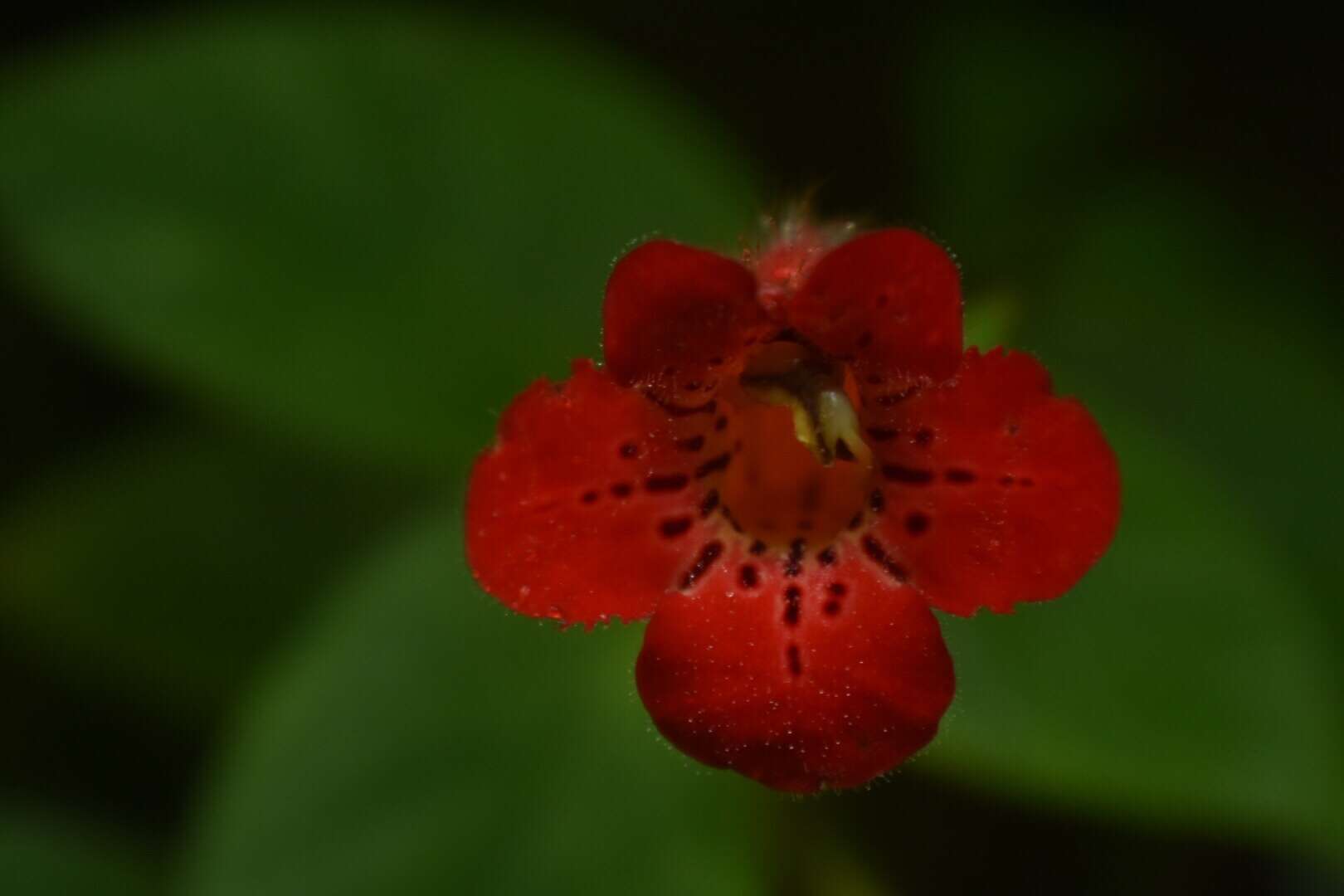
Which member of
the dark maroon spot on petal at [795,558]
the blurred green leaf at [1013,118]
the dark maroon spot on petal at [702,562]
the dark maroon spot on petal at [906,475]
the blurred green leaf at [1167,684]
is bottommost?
the dark maroon spot on petal at [702,562]

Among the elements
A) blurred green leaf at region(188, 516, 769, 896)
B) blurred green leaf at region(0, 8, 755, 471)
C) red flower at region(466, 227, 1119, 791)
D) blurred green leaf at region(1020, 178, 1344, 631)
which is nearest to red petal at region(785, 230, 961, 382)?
red flower at region(466, 227, 1119, 791)

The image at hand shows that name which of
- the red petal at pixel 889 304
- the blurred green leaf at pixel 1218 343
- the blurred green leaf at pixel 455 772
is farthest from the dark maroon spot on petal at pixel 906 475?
the blurred green leaf at pixel 1218 343

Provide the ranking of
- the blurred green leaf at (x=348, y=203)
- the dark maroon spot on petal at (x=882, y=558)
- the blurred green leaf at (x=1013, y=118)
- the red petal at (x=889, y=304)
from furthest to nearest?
the blurred green leaf at (x=1013, y=118) < the blurred green leaf at (x=348, y=203) < the dark maroon spot on petal at (x=882, y=558) < the red petal at (x=889, y=304)

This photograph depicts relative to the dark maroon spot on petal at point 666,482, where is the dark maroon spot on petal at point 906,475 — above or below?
above

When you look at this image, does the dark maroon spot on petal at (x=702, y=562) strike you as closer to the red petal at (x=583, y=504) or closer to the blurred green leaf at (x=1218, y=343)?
the red petal at (x=583, y=504)

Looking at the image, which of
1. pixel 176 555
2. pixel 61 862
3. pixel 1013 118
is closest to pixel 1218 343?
pixel 1013 118

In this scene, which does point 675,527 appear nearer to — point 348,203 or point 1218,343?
point 348,203

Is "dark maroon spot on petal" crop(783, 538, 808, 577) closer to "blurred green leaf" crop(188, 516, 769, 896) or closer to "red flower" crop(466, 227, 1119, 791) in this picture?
"red flower" crop(466, 227, 1119, 791)
